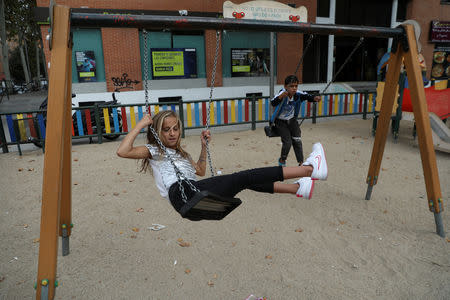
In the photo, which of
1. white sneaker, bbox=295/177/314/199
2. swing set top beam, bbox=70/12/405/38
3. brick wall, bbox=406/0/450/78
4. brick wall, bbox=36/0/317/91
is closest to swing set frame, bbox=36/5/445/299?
swing set top beam, bbox=70/12/405/38

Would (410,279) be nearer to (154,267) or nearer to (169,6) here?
(154,267)

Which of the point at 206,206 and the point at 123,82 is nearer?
the point at 206,206

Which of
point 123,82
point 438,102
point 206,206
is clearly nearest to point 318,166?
point 206,206

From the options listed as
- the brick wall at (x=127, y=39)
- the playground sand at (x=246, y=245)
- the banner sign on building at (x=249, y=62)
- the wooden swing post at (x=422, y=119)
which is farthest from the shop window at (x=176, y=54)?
the wooden swing post at (x=422, y=119)

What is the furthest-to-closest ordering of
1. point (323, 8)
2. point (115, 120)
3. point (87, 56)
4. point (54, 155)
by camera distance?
point (323, 8), point (87, 56), point (115, 120), point (54, 155)

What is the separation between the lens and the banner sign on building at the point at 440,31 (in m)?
19.5

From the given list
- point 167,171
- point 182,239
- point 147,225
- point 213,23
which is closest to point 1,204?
point 147,225

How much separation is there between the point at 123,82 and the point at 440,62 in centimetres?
2027

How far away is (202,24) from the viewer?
8.66 feet

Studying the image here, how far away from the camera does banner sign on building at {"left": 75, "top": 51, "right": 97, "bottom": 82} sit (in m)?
13.7

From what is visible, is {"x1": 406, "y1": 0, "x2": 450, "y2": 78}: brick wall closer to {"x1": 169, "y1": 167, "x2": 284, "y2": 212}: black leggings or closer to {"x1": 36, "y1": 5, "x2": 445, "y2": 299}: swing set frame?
{"x1": 36, "y1": 5, "x2": 445, "y2": 299}: swing set frame

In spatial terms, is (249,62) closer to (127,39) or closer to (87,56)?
(127,39)

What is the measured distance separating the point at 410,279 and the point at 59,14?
11.2 ft

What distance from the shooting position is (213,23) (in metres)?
2.67
